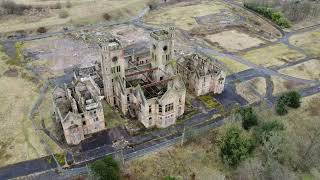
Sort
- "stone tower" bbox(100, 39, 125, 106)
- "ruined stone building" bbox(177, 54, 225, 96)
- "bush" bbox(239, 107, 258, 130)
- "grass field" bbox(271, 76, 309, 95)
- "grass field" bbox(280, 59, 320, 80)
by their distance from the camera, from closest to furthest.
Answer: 1. "bush" bbox(239, 107, 258, 130)
2. "stone tower" bbox(100, 39, 125, 106)
3. "ruined stone building" bbox(177, 54, 225, 96)
4. "grass field" bbox(271, 76, 309, 95)
5. "grass field" bbox(280, 59, 320, 80)

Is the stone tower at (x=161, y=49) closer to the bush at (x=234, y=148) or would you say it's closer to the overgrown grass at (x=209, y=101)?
the overgrown grass at (x=209, y=101)

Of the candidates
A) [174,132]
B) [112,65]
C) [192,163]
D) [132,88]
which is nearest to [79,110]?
[112,65]

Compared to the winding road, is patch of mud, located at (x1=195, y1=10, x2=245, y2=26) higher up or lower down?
higher up

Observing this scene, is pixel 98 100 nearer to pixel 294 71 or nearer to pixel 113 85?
pixel 113 85

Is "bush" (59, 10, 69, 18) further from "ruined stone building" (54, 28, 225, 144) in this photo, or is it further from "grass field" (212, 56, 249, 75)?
"grass field" (212, 56, 249, 75)

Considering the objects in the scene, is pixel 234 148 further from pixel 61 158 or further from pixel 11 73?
pixel 11 73

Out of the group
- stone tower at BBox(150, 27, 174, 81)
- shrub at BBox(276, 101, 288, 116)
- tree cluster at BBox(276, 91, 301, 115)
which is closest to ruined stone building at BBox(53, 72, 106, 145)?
stone tower at BBox(150, 27, 174, 81)

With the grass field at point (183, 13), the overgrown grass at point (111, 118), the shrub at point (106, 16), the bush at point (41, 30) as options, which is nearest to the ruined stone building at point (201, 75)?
the overgrown grass at point (111, 118)

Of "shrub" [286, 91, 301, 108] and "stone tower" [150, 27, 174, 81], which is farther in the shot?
"shrub" [286, 91, 301, 108]
